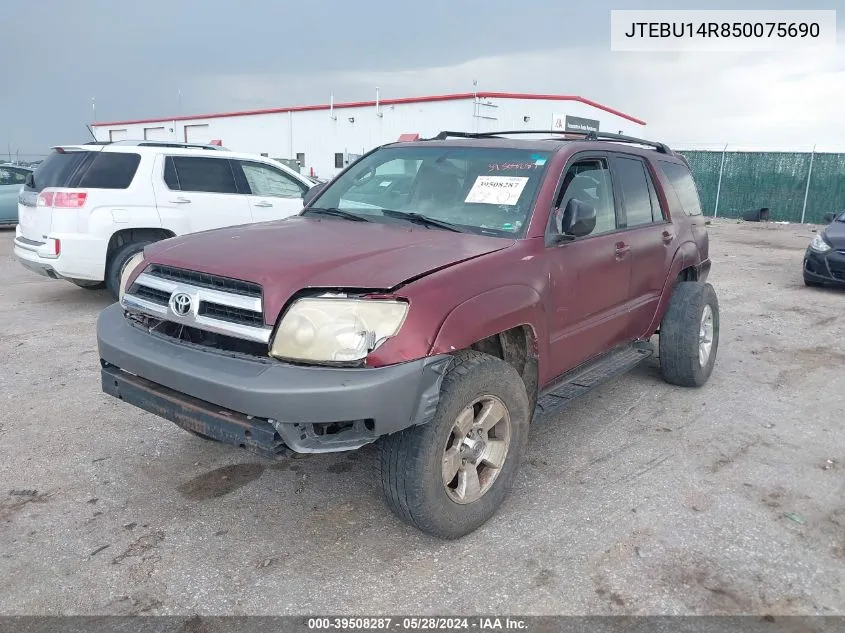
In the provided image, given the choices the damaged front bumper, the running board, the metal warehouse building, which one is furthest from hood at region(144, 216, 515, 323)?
the metal warehouse building

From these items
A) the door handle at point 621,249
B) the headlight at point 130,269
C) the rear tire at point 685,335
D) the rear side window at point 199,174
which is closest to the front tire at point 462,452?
the door handle at point 621,249

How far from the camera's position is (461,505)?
296cm

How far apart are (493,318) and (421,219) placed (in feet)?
2.86

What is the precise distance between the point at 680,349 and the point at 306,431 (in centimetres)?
336

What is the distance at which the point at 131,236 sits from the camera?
24.1 ft

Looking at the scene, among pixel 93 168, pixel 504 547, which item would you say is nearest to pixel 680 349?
pixel 504 547

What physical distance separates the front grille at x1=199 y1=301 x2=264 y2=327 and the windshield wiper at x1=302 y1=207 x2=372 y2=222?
1.16 m

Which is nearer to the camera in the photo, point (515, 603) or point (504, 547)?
point (515, 603)

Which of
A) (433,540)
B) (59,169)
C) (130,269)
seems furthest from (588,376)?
(59,169)

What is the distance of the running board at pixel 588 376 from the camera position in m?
3.61

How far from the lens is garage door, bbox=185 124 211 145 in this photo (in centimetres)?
3834

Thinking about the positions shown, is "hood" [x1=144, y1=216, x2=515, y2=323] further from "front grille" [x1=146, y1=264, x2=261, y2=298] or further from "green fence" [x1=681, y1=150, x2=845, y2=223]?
"green fence" [x1=681, y1=150, x2=845, y2=223]

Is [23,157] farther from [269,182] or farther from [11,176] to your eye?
[269,182]

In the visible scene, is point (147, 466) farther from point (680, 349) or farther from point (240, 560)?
point (680, 349)
